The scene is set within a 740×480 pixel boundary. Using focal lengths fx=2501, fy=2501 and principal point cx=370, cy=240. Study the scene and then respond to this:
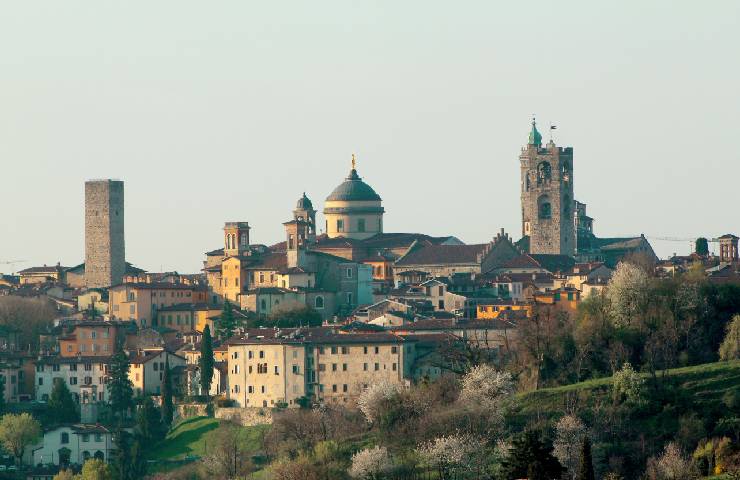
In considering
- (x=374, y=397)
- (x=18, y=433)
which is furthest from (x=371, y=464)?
(x=18, y=433)

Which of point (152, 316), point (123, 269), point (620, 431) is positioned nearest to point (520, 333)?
point (620, 431)

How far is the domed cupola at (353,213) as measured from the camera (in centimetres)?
12381

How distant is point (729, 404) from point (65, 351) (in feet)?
111

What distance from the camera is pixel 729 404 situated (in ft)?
257

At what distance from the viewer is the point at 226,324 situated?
103312mm

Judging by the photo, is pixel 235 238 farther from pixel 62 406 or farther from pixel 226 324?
pixel 62 406

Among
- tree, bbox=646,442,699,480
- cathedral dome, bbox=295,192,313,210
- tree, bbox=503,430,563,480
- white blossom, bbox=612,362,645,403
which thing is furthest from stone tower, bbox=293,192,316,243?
tree, bbox=503,430,563,480

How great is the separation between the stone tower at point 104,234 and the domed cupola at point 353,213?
11.2 meters

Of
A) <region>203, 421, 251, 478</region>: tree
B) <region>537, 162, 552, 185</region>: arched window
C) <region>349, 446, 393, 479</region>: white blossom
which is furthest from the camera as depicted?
<region>537, 162, 552, 185</region>: arched window

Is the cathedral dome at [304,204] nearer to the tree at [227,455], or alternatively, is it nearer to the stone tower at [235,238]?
the stone tower at [235,238]

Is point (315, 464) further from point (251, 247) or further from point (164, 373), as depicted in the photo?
point (251, 247)

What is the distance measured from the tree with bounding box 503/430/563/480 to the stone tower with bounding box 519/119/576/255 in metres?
60.3

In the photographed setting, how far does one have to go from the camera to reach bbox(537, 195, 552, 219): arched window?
5022 inches

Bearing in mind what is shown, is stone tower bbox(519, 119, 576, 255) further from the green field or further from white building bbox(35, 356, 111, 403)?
the green field
